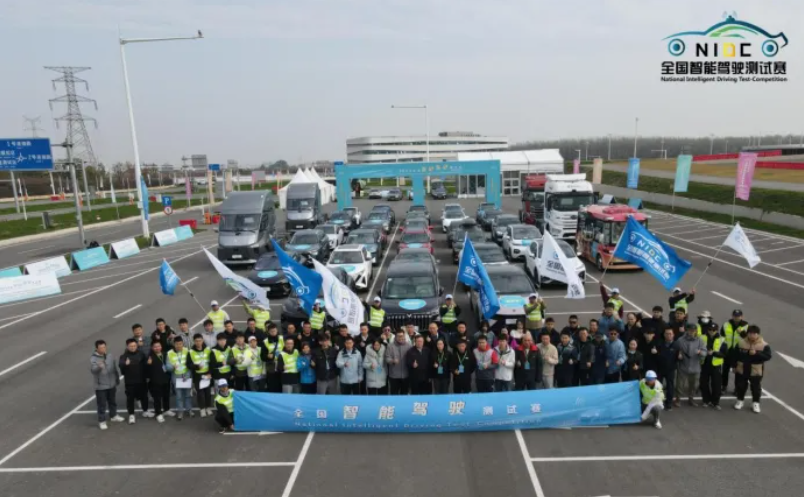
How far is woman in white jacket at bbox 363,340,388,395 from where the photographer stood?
9125mm

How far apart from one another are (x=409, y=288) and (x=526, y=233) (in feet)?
35.1

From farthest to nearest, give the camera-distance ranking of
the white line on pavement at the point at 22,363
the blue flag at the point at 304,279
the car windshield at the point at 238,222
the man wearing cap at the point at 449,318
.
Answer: the car windshield at the point at 238,222, the white line on pavement at the point at 22,363, the man wearing cap at the point at 449,318, the blue flag at the point at 304,279

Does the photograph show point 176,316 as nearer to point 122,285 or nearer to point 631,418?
point 122,285

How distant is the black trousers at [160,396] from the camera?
9172mm

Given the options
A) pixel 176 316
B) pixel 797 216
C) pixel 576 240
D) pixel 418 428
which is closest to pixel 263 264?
pixel 176 316

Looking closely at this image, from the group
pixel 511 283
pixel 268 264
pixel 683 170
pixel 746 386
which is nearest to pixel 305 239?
pixel 268 264

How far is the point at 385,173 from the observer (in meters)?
41.2

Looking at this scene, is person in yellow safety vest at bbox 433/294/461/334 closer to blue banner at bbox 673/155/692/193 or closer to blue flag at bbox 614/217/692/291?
blue flag at bbox 614/217/692/291

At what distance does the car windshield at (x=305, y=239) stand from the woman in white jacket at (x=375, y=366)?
13.9 metres

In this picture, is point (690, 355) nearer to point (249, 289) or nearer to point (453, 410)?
point (453, 410)

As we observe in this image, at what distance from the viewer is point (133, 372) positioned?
8984mm

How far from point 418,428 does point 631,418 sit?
3549 millimetres

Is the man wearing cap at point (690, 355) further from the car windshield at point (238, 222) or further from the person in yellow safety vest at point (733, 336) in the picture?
the car windshield at point (238, 222)

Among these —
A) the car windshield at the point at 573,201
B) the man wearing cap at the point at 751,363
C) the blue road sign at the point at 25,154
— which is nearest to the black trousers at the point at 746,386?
the man wearing cap at the point at 751,363
